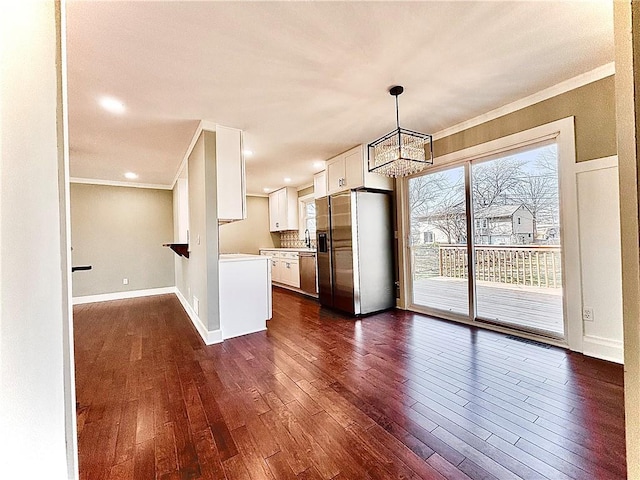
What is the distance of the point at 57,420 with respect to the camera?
27.9 inches

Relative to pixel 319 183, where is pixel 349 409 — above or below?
below

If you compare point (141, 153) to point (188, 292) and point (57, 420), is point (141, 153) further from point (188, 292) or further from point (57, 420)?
point (57, 420)

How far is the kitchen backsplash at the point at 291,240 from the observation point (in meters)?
6.90

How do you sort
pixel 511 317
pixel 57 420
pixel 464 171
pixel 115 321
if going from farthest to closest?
pixel 115 321
pixel 464 171
pixel 511 317
pixel 57 420

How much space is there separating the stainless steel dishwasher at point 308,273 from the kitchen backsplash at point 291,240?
118 cm

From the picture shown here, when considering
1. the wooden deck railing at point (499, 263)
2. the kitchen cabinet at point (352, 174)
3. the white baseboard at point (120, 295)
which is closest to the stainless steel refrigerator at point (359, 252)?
the kitchen cabinet at point (352, 174)

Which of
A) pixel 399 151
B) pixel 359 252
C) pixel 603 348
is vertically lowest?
pixel 603 348

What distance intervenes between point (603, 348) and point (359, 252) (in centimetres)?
Result: 258

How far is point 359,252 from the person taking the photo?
3.98 metres

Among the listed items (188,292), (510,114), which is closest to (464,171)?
(510,114)

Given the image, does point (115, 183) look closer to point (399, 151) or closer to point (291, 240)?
point (291, 240)

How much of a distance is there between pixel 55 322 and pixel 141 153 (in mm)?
4066

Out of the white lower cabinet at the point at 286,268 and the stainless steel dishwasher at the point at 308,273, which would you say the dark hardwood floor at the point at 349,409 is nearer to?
the stainless steel dishwasher at the point at 308,273

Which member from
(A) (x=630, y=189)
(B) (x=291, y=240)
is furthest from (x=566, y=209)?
(B) (x=291, y=240)
